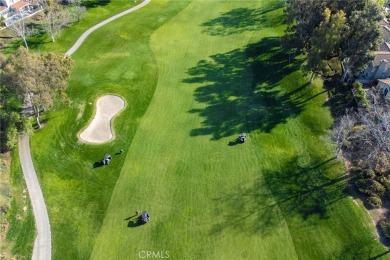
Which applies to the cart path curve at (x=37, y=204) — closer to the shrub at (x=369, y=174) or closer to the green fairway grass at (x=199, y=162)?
the green fairway grass at (x=199, y=162)

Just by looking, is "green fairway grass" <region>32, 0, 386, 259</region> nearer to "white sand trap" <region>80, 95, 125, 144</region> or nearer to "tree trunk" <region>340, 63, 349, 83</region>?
"white sand trap" <region>80, 95, 125, 144</region>

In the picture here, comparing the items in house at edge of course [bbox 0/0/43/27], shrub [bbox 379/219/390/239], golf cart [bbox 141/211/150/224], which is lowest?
shrub [bbox 379/219/390/239]

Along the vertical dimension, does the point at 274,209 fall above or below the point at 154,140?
below

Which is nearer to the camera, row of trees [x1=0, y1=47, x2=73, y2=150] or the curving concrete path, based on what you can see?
the curving concrete path

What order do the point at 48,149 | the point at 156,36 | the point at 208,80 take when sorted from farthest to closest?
the point at 156,36, the point at 208,80, the point at 48,149

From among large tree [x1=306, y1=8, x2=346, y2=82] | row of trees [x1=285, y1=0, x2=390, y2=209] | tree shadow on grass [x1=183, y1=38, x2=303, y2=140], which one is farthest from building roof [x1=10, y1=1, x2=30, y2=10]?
large tree [x1=306, y1=8, x2=346, y2=82]

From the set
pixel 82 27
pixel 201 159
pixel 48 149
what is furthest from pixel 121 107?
pixel 82 27

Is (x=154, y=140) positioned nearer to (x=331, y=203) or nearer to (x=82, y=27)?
(x=331, y=203)
